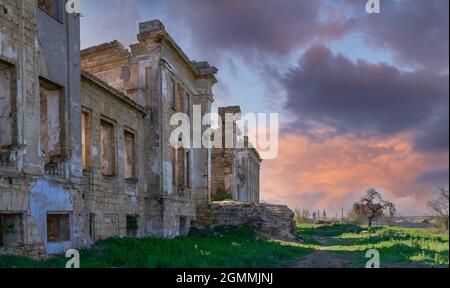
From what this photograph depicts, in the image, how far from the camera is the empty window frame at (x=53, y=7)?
10.8m

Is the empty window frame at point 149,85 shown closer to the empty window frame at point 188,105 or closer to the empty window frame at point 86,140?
the empty window frame at point 188,105

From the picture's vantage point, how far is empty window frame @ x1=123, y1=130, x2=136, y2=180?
1645cm

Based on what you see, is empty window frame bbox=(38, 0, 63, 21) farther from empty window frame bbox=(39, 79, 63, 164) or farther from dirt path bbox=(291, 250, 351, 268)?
dirt path bbox=(291, 250, 351, 268)

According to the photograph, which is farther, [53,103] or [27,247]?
[53,103]

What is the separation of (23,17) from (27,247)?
15.6 feet

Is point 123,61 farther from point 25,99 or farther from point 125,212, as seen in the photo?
point 25,99

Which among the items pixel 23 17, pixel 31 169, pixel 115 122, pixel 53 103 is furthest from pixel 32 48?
pixel 115 122

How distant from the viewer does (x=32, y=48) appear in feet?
31.3

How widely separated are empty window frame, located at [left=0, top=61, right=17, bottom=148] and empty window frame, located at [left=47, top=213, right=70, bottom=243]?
91.0 inches

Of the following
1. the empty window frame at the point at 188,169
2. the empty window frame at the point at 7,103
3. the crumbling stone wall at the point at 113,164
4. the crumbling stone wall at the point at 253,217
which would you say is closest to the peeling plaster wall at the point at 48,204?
the crumbling stone wall at the point at 113,164

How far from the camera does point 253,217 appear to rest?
1973 centimetres

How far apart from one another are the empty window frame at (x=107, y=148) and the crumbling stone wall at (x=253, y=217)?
6.96 metres

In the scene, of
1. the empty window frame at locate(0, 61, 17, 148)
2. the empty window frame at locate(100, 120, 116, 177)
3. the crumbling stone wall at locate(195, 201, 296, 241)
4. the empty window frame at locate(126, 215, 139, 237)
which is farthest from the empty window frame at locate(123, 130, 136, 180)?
the empty window frame at locate(0, 61, 17, 148)
